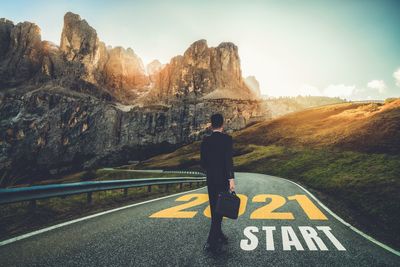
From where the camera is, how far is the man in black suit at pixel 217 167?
5.18 metres

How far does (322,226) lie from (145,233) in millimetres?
4252

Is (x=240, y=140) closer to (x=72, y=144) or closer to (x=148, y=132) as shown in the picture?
(x=148, y=132)

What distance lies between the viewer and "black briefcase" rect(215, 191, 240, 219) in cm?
487

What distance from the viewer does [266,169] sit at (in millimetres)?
46438

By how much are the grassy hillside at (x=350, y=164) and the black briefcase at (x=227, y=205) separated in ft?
12.0

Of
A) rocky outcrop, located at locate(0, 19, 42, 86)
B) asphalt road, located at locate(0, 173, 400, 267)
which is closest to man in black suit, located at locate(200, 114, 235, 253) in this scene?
asphalt road, located at locate(0, 173, 400, 267)

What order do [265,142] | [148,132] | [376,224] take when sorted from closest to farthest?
[376,224] < [265,142] < [148,132]

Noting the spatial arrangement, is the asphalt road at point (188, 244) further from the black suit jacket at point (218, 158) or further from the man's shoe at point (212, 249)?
the black suit jacket at point (218, 158)

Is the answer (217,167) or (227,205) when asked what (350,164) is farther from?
(227,205)

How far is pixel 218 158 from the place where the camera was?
5344mm

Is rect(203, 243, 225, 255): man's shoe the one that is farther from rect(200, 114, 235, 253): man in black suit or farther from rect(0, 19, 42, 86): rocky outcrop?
rect(0, 19, 42, 86): rocky outcrop

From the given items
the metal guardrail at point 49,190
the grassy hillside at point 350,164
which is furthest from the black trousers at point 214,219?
the metal guardrail at point 49,190

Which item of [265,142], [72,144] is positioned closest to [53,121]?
[72,144]

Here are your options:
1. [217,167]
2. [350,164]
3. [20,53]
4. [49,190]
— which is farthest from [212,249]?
[20,53]
